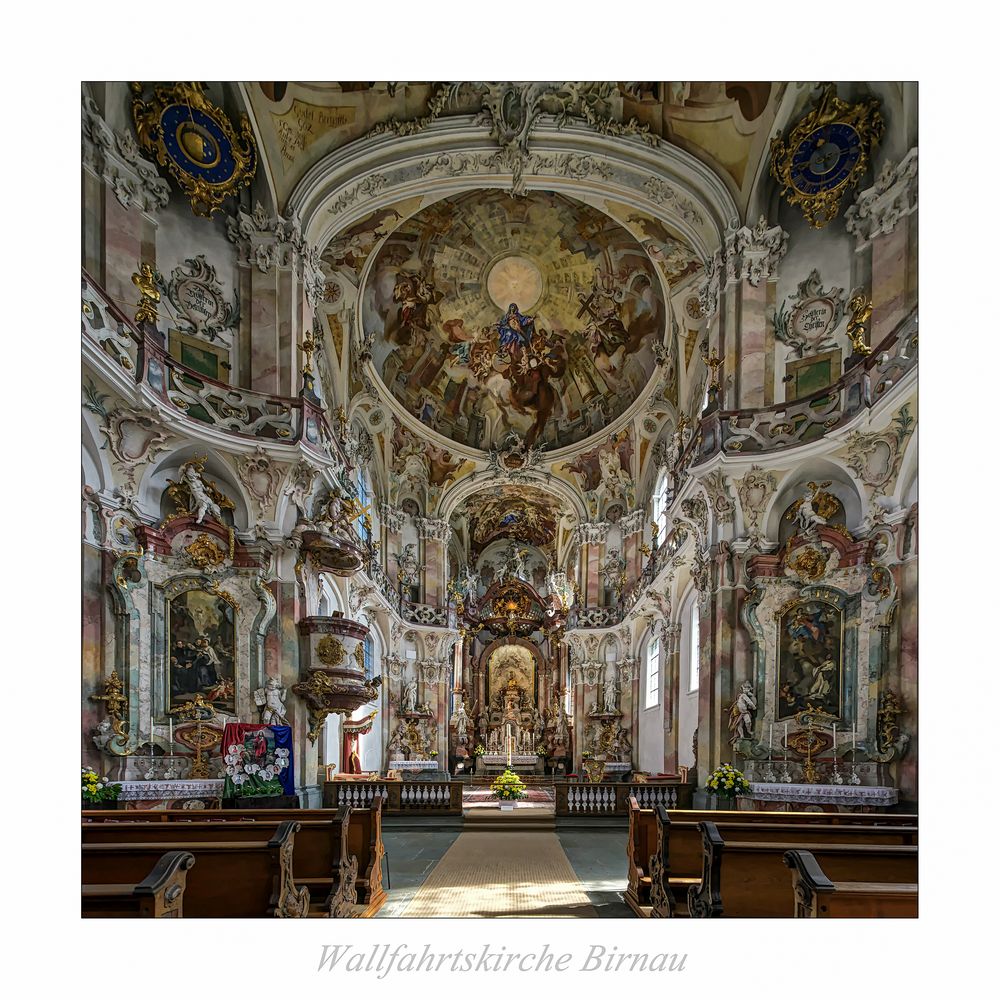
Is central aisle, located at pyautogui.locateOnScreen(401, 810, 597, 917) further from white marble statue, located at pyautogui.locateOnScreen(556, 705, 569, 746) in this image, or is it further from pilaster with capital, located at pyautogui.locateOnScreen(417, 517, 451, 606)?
white marble statue, located at pyautogui.locateOnScreen(556, 705, 569, 746)

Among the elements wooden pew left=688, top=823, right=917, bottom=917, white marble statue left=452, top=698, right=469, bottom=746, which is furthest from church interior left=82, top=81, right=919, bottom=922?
white marble statue left=452, top=698, right=469, bottom=746

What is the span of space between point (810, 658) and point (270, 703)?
372 inches

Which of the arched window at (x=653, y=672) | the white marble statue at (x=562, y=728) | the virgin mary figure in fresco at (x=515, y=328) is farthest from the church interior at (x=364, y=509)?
the white marble statue at (x=562, y=728)

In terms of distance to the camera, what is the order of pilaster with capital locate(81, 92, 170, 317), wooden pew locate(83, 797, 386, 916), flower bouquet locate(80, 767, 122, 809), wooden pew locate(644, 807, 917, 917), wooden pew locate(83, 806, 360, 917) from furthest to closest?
pilaster with capital locate(81, 92, 170, 317)
flower bouquet locate(80, 767, 122, 809)
wooden pew locate(83, 797, 386, 916)
wooden pew locate(83, 806, 360, 917)
wooden pew locate(644, 807, 917, 917)

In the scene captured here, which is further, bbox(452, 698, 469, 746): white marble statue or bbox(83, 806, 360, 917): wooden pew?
bbox(452, 698, 469, 746): white marble statue

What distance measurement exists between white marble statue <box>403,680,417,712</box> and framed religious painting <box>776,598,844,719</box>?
17.4 meters

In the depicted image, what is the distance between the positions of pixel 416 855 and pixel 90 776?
515 centimetres

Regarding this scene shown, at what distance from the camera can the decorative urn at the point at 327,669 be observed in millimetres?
14242

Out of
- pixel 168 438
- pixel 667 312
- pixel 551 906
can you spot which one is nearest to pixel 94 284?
pixel 168 438

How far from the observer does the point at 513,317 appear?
2402 centimetres

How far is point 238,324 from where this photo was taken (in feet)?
45.7

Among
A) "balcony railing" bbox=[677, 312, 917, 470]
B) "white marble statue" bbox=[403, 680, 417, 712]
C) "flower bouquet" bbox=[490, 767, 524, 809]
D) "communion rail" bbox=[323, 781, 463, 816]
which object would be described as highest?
"balcony railing" bbox=[677, 312, 917, 470]

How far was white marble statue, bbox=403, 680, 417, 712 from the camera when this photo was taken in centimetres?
2833
